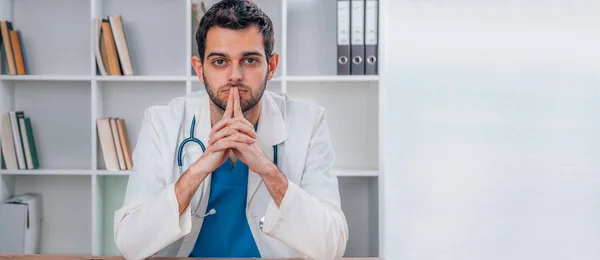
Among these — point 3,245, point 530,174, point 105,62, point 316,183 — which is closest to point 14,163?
point 3,245

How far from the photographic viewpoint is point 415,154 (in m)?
3.08

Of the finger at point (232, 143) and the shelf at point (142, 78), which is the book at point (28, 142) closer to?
the shelf at point (142, 78)

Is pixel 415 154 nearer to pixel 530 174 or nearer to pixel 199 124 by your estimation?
pixel 530 174

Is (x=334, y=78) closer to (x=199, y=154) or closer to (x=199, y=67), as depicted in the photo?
(x=199, y=67)

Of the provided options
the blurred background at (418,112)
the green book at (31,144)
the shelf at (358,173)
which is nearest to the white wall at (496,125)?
the blurred background at (418,112)

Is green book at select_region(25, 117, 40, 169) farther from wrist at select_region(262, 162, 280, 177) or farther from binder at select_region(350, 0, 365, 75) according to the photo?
wrist at select_region(262, 162, 280, 177)

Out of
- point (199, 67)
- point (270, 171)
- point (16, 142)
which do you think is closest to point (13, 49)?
point (16, 142)

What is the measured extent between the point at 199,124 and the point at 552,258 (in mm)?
2009

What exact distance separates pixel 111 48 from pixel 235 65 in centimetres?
127

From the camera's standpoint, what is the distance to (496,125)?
3.05 metres

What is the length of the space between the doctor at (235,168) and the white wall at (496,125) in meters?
1.19

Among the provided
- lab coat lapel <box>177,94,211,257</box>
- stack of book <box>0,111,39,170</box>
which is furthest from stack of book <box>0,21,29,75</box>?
lab coat lapel <box>177,94,211,257</box>

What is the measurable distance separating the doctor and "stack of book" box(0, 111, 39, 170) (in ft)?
4.29

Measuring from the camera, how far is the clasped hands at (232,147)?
1.62m
